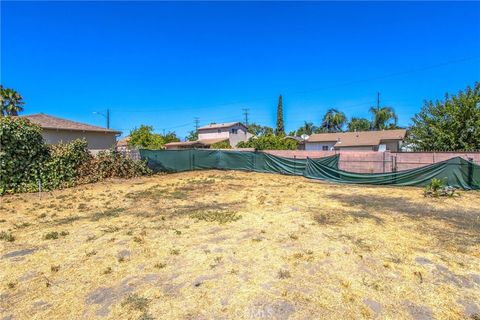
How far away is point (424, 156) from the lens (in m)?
12.4

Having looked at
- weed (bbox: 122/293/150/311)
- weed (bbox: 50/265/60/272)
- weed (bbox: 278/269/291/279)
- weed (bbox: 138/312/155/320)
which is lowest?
weed (bbox: 138/312/155/320)

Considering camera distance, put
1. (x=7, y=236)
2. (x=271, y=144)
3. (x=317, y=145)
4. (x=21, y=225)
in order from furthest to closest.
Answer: (x=317, y=145)
(x=271, y=144)
(x=21, y=225)
(x=7, y=236)

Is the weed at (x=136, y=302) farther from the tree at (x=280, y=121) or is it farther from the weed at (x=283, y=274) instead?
the tree at (x=280, y=121)

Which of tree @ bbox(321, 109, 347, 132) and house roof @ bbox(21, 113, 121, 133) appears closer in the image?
house roof @ bbox(21, 113, 121, 133)

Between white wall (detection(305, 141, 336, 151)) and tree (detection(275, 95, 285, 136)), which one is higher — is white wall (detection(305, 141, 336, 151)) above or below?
below

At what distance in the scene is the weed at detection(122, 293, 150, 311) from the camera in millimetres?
2887

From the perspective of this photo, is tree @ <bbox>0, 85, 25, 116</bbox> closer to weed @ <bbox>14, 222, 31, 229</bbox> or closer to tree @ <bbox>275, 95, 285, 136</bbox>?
weed @ <bbox>14, 222, 31, 229</bbox>

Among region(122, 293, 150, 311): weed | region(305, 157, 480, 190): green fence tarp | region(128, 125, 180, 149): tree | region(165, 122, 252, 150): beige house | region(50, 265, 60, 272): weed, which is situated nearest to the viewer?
region(122, 293, 150, 311): weed

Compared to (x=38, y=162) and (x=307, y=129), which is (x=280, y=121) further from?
(x=38, y=162)

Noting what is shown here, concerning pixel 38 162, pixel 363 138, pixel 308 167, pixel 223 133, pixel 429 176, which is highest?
pixel 223 133

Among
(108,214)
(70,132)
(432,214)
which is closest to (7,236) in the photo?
(108,214)

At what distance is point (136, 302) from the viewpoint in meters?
2.98

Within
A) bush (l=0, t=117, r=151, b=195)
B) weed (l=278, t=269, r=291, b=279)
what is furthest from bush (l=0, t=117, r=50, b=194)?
weed (l=278, t=269, r=291, b=279)

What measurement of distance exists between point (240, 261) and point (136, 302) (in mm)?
1528
